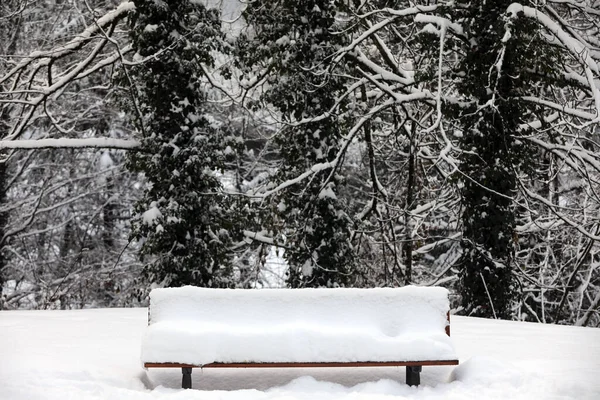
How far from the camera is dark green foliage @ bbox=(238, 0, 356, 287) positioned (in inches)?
471

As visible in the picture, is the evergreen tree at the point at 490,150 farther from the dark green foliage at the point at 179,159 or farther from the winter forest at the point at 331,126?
the dark green foliage at the point at 179,159

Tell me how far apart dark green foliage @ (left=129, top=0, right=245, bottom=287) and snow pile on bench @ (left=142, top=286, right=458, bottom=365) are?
5377mm

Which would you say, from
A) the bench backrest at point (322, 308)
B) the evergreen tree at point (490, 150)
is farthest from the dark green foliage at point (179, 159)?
the bench backrest at point (322, 308)

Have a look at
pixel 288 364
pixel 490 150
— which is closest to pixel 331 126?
pixel 490 150

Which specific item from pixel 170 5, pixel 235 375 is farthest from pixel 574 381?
pixel 170 5

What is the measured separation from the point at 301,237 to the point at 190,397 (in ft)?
21.9

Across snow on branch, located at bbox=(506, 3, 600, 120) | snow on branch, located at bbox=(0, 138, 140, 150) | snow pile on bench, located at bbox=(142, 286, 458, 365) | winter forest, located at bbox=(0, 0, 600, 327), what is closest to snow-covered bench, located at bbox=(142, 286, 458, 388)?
snow pile on bench, located at bbox=(142, 286, 458, 365)

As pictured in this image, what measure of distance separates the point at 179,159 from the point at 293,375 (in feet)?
19.4

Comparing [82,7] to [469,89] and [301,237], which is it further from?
[469,89]

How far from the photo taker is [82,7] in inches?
698

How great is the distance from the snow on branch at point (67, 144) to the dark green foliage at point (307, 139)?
2.19 meters

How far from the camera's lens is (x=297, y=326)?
6.02m

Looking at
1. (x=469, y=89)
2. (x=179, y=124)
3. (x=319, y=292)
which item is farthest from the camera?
(x=179, y=124)

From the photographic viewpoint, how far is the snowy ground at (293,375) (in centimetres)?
546
